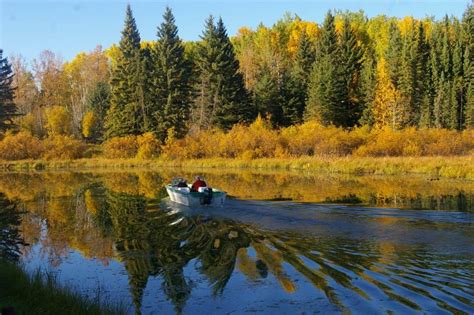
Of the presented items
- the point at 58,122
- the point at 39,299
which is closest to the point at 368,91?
the point at 58,122

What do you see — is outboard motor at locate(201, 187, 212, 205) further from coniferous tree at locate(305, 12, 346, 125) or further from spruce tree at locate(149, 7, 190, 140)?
coniferous tree at locate(305, 12, 346, 125)

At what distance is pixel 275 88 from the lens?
66812 mm

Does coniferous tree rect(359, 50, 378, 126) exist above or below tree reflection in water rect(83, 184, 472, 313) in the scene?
above

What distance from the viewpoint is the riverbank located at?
36.0 m

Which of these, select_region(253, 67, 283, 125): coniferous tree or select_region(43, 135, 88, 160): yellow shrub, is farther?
select_region(253, 67, 283, 125): coniferous tree

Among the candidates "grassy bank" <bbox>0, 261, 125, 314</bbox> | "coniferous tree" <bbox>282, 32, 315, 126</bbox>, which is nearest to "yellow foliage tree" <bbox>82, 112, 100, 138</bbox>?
"coniferous tree" <bbox>282, 32, 315, 126</bbox>

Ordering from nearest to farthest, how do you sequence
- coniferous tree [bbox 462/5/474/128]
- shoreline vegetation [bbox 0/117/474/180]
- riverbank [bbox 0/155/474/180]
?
riverbank [bbox 0/155/474/180], shoreline vegetation [bbox 0/117/474/180], coniferous tree [bbox 462/5/474/128]

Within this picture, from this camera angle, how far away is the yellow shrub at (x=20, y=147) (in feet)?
198

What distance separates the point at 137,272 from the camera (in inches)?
501

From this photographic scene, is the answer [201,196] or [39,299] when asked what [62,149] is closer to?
[201,196]

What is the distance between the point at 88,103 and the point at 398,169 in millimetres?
59012

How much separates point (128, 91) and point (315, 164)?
3166 cm

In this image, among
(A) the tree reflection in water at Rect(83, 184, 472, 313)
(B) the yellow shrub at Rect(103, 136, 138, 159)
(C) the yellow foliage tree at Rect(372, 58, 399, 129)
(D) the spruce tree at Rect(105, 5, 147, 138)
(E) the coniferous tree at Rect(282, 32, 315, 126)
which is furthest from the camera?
(E) the coniferous tree at Rect(282, 32, 315, 126)

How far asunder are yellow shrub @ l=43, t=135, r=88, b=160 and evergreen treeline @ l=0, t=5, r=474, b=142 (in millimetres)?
4357
